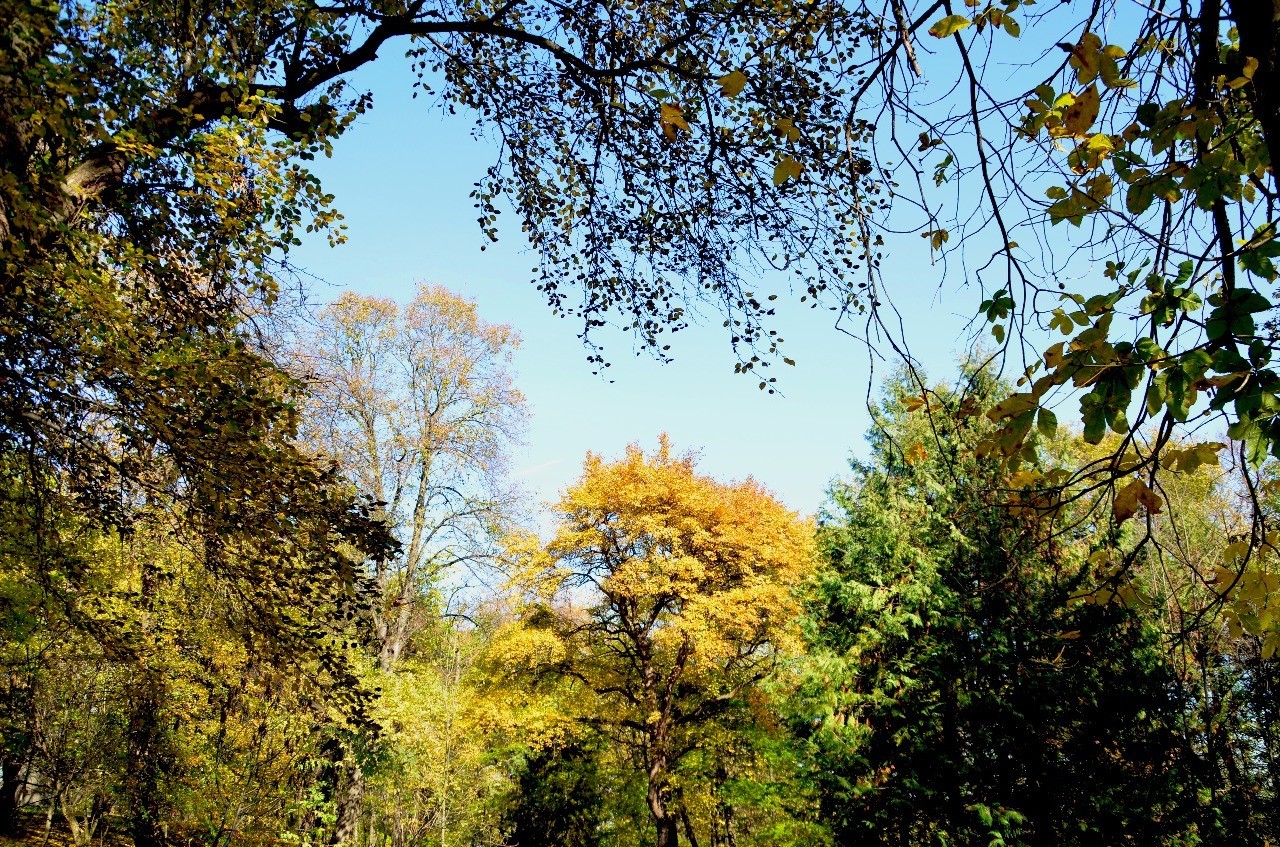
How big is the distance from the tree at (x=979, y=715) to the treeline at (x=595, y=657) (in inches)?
1.7

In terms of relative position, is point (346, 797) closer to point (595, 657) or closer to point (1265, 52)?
point (595, 657)

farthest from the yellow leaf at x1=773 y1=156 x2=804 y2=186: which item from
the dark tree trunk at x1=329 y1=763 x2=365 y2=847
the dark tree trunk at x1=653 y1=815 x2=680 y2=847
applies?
the dark tree trunk at x1=653 y1=815 x2=680 y2=847

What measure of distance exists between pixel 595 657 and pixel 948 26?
50.7ft

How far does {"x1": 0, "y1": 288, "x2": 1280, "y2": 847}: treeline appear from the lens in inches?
183

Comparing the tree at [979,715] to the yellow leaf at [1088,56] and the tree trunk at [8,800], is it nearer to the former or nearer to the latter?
the yellow leaf at [1088,56]

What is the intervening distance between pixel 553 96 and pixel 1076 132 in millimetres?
3563

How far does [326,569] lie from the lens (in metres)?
3.89

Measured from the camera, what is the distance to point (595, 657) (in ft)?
51.3

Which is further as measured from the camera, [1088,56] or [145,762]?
[145,762]

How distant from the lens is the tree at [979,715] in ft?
29.8

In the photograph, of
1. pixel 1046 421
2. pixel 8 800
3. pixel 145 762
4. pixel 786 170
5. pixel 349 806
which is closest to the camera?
pixel 1046 421

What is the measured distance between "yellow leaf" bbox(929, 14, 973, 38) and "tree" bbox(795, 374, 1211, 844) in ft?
26.7

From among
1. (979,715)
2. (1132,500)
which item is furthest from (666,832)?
(1132,500)

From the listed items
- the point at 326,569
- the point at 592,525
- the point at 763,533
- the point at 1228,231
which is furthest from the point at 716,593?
the point at 1228,231
